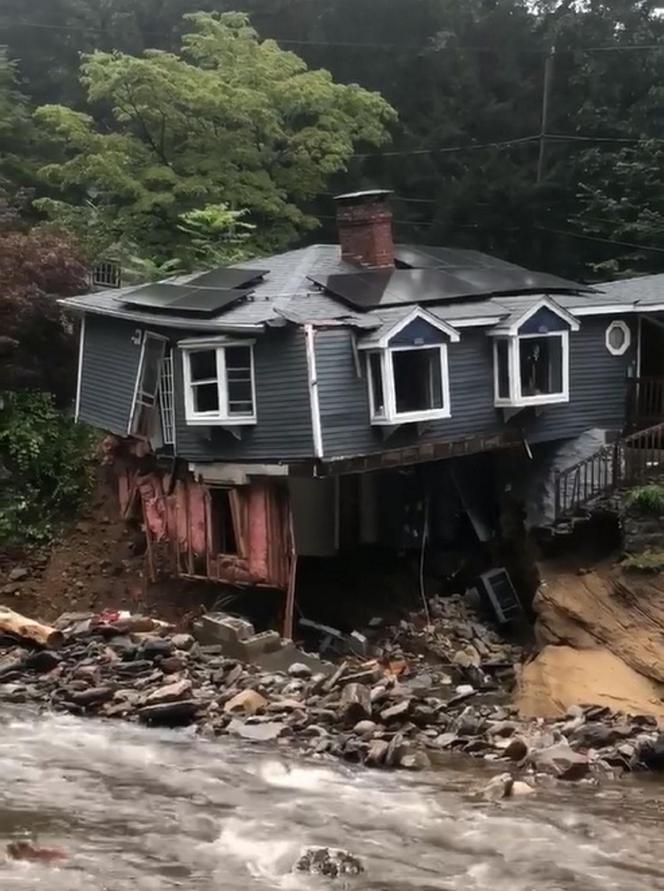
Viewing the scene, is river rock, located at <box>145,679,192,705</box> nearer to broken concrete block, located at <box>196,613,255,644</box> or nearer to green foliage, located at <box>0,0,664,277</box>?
broken concrete block, located at <box>196,613,255,644</box>

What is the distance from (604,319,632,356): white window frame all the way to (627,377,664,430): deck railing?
2.03ft

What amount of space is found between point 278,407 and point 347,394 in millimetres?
1200

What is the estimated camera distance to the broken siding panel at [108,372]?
22.1 metres

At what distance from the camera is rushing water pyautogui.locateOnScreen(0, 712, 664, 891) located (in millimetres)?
10180

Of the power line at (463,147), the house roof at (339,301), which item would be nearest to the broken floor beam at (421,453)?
the house roof at (339,301)

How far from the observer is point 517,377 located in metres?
21.0

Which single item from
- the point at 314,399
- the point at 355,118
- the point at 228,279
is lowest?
the point at 314,399

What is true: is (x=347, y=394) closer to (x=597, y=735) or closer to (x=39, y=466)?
(x=597, y=735)

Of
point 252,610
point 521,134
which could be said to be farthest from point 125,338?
point 521,134

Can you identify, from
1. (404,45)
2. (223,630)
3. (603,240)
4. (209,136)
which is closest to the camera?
(223,630)

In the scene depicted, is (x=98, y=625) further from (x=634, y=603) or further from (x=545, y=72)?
(x=545, y=72)

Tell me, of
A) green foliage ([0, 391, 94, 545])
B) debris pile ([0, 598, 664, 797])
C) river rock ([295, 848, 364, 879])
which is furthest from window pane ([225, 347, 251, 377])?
river rock ([295, 848, 364, 879])

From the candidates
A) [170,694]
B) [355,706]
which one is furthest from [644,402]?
[170,694]

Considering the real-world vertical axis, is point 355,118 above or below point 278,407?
above
